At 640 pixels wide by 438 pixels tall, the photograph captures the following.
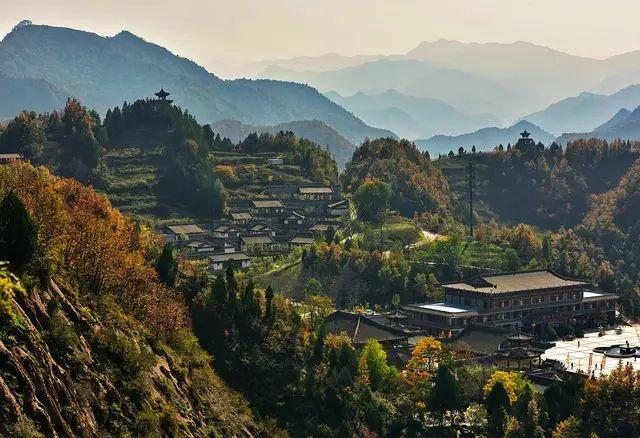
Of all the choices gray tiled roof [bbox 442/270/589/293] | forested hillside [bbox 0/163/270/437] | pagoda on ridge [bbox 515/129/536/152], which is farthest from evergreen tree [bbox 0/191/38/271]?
pagoda on ridge [bbox 515/129/536/152]

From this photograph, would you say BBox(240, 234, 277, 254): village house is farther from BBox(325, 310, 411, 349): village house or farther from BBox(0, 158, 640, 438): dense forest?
BBox(0, 158, 640, 438): dense forest

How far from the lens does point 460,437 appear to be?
47.1 m

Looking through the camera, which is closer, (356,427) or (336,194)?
(356,427)

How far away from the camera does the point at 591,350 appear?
65.0 metres

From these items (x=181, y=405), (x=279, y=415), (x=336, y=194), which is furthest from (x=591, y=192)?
(x=181, y=405)

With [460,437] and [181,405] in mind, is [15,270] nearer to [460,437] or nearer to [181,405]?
[181,405]

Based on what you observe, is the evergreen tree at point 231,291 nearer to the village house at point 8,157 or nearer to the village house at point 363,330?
the village house at point 363,330

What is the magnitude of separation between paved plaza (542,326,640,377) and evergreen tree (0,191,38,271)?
114ft

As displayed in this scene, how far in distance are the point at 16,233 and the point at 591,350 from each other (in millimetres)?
45129

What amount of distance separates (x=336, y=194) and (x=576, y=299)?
4429 centimetres

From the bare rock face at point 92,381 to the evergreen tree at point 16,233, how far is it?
1.25 m

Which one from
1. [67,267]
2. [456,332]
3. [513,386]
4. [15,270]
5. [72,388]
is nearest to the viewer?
[72,388]

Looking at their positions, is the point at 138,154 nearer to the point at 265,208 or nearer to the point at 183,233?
the point at 265,208

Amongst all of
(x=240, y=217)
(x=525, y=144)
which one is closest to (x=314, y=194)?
(x=240, y=217)
